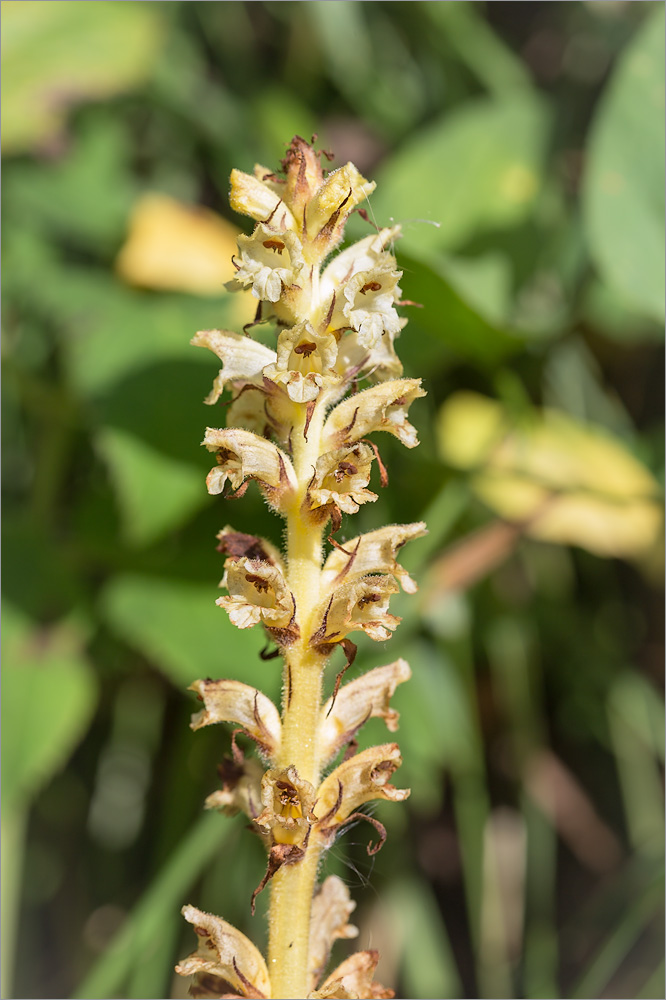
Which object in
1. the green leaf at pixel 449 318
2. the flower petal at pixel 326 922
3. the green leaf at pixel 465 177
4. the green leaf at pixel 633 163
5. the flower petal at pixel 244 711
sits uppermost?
the green leaf at pixel 465 177

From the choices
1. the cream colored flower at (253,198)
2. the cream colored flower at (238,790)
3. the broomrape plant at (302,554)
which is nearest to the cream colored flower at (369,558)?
the broomrape plant at (302,554)

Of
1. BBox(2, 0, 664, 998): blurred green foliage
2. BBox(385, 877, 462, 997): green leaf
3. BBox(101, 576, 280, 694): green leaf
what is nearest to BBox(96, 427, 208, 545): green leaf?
BBox(2, 0, 664, 998): blurred green foliage

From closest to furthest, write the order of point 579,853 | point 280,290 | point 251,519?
1. point 280,290
2. point 251,519
3. point 579,853

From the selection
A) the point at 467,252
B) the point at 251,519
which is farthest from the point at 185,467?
the point at 467,252

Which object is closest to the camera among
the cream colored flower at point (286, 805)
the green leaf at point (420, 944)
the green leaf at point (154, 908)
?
the cream colored flower at point (286, 805)

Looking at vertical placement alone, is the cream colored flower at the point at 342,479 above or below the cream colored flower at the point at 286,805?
above

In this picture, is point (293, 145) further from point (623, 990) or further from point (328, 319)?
point (623, 990)

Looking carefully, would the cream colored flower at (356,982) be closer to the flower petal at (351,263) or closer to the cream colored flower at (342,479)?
the cream colored flower at (342,479)
